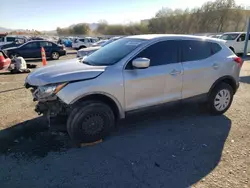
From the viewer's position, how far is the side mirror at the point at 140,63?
341cm

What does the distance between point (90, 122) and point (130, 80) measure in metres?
0.94

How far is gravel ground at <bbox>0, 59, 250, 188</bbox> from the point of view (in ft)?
8.75

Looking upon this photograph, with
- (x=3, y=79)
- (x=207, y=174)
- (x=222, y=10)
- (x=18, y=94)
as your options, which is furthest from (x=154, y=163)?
(x=222, y=10)

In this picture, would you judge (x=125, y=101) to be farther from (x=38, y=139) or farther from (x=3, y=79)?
(x=3, y=79)

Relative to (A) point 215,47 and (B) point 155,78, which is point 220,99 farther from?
(B) point 155,78

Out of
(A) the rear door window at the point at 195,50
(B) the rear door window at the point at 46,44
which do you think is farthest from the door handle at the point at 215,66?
(B) the rear door window at the point at 46,44

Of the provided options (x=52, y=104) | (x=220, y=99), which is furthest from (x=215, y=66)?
(x=52, y=104)

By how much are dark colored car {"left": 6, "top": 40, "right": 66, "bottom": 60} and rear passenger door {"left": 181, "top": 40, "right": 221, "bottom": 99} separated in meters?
13.5

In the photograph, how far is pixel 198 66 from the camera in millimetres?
4176

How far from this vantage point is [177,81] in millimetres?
3990

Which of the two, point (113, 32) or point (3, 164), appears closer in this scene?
point (3, 164)

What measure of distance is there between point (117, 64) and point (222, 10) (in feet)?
171

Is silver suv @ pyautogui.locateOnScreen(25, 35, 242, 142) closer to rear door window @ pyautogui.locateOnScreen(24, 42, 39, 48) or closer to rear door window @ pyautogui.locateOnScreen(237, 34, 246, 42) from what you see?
rear door window @ pyautogui.locateOnScreen(24, 42, 39, 48)

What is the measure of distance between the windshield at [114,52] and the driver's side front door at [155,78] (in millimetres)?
236
